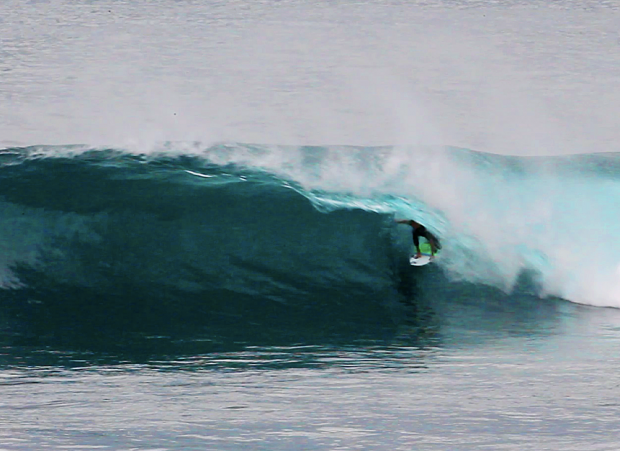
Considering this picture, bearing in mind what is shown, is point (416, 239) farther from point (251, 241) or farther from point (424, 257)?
point (251, 241)

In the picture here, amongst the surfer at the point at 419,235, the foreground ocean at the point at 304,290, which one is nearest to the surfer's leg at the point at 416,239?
the surfer at the point at 419,235

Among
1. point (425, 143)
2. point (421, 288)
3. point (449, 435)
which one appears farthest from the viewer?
point (425, 143)

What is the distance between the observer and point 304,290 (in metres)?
13.4

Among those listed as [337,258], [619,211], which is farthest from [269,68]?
[337,258]

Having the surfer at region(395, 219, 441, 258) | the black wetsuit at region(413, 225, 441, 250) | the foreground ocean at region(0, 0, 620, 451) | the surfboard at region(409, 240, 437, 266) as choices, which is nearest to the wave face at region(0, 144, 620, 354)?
the foreground ocean at region(0, 0, 620, 451)

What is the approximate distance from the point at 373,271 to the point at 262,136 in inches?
516

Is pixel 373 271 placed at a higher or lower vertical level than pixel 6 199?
lower

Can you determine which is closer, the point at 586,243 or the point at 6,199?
the point at 6,199

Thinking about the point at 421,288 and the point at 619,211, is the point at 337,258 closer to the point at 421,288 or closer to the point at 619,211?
the point at 421,288

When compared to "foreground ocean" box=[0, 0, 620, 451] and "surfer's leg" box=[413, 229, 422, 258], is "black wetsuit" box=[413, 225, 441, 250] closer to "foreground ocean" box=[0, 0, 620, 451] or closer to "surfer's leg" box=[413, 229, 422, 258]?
"surfer's leg" box=[413, 229, 422, 258]

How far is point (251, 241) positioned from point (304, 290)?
1.18m

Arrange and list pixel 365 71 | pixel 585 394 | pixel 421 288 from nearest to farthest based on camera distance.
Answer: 1. pixel 585 394
2. pixel 421 288
3. pixel 365 71

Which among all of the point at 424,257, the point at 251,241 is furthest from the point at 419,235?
the point at 251,241

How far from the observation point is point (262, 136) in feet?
87.4
